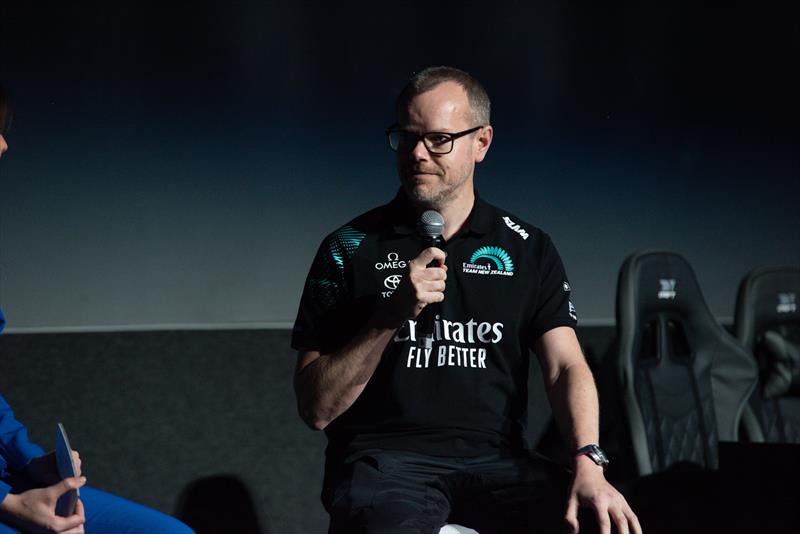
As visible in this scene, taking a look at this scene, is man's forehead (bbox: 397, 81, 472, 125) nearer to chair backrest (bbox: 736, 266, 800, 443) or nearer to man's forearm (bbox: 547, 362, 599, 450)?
man's forearm (bbox: 547, 362, 599, 450)

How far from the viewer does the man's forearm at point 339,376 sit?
5.12 ft

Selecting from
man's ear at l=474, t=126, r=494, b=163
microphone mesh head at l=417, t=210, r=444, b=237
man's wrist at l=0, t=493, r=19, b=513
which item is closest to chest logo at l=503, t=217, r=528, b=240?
man's ear at l=474, t=126, r=494, b=163

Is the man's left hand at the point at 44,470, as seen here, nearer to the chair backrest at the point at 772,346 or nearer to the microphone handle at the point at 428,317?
the microphone handle at the point at 428,317

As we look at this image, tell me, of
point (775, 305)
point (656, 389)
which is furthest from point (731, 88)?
point (656, 389)

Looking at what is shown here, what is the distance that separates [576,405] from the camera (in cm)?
169

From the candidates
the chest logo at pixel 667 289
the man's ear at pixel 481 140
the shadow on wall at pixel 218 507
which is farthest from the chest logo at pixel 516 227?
the shadow on wall at pixel 218 507

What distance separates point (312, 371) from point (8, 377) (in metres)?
1.39

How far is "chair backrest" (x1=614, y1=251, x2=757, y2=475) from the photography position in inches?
101

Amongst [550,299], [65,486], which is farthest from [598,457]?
[65,486]

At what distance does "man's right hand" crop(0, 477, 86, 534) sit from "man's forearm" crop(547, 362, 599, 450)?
942 mm

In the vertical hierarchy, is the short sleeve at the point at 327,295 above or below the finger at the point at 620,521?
above

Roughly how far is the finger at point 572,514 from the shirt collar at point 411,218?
0.64m

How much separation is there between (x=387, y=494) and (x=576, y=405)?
440mm

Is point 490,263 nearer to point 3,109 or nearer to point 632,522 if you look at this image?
point 632,522
